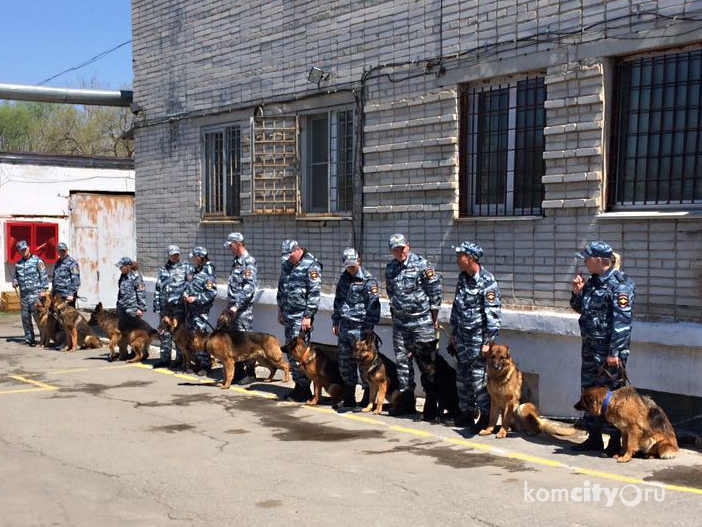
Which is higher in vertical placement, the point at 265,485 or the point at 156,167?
the point at 156,167

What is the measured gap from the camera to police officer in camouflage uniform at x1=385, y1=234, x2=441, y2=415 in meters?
8.27

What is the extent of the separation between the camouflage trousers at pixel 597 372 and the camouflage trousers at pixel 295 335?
343cm

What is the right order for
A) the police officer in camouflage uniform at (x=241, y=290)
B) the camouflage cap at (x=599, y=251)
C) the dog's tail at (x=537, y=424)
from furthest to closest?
the police officer in camouflage uniform at (x=241, y=290) < the dog's tail at (x=537, y=424) < the camouflage cap at (x=599, y=251)

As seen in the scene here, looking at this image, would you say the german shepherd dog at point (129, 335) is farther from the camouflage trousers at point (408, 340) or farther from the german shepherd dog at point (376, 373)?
the camouflage trousers at point (408, 340)

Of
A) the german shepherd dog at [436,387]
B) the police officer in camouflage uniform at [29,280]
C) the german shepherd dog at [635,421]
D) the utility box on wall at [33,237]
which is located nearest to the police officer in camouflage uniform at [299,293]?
the german shepherd dog at [436,387]

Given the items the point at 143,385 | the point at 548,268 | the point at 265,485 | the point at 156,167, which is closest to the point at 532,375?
the point at 548,268

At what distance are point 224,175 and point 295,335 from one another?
419cm

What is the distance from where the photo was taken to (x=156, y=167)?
14.0 metres

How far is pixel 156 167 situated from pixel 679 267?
9.25 m

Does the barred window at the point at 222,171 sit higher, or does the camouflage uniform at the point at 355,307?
the barred window at the point at 222,171

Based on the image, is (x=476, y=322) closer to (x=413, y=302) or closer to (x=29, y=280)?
(x=413, y=302)

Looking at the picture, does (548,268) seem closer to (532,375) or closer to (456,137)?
(532,375)

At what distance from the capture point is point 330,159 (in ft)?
36.4

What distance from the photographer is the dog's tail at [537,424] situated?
7363 millimetres
